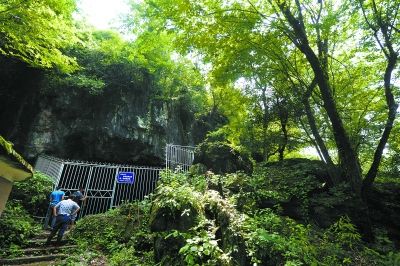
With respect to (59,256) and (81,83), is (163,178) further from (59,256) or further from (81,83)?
(81,83)

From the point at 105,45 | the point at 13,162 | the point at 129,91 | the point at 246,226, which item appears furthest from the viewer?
the point at 129,91

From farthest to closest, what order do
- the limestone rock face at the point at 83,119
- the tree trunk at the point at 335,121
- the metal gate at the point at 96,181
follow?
the limestone rock face at the point at 83,119
the metal gate at the point at 96,181
the tree trunk at the point at 335,121

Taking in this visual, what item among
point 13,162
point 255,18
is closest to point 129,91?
point 255,18

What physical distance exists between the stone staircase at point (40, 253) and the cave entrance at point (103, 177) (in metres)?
3.65

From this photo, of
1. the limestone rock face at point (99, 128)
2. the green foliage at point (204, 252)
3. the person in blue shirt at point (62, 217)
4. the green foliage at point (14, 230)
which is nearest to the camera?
the green foliage at point (204, 252)

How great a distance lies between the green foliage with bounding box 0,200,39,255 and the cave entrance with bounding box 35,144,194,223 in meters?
2.27

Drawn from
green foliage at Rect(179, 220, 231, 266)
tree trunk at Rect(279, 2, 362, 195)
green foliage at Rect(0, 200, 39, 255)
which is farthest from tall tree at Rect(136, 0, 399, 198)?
green foliage at Rect(0, 200, 39, 255)

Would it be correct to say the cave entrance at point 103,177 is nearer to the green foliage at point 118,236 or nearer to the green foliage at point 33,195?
the green foliage at point 33,195

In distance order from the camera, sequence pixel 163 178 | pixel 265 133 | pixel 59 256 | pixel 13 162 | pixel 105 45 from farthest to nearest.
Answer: pixel 105 45 → pixel 265 133 → pixel 163 178 → pixel 59 256 → pixel 13 162

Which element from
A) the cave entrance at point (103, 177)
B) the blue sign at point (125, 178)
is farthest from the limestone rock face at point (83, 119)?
the blue sign at point (125, 178)

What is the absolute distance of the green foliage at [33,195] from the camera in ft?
34.1

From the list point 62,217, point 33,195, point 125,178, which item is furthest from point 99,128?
point 62,217

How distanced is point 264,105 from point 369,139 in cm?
510

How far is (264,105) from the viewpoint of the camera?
14375 mm
